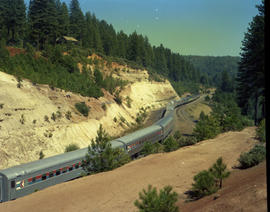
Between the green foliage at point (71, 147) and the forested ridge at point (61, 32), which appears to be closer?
the green foliage at point (71, 147)

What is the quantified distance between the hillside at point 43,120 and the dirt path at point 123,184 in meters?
14.5

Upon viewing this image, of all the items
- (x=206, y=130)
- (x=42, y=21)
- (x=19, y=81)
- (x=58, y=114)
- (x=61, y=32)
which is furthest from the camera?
(x=61, y=32)

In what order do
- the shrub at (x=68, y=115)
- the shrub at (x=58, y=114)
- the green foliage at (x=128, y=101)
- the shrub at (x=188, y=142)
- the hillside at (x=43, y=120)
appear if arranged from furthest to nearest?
the green foliage at (x=128, y=101), the shrub at (x=68, y=115), the shrub at (x=58, y=114), the hillside at (x=43, y=120), the shrub at (x=188, y=142)

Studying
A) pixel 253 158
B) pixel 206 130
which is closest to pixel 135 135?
pixel 206 130

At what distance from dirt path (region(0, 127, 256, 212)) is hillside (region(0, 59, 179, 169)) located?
14490 mm

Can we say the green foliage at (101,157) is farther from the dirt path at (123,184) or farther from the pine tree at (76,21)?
the pine tree at (76,21)

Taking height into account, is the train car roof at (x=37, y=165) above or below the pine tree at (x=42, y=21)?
below

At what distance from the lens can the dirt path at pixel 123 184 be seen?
15.0 m

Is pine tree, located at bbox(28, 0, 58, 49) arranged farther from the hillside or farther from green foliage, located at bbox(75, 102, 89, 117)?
green foliage, located at bbox(75, 102, 89, 117)

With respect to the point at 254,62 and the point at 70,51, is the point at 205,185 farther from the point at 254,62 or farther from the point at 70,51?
the point at 70,51

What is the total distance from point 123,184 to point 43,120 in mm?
24019

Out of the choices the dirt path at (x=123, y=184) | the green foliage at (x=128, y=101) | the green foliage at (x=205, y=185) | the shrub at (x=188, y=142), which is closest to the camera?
the green foliage at (x=205, y=185)

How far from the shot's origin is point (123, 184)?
17562 millimetres

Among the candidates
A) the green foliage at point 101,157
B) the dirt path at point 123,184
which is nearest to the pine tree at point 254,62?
the dirt path at point 123,184
